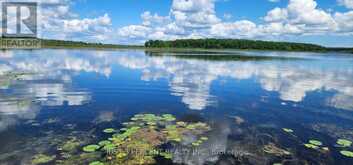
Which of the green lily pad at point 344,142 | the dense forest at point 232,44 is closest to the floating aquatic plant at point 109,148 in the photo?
the green lily pad at point 344,142

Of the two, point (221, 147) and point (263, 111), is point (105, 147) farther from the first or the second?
point (263, 111)

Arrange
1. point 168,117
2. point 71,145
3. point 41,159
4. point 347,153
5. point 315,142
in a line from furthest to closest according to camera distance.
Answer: point 168,117, point 315,142, point 347,153, point 71,145, point 41,159

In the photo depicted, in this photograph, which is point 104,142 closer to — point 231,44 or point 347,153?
point 347,153

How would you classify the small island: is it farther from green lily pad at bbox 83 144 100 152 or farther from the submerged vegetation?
green lily pad at bbox 83 144 100 152

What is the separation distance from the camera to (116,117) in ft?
37.3

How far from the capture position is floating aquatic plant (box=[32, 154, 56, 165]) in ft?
22.8

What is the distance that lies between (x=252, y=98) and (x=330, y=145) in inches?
295

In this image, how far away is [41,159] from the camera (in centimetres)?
708

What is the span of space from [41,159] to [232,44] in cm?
15920

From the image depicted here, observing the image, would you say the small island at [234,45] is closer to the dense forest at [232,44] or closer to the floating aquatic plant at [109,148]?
the dense forest at [232,44]

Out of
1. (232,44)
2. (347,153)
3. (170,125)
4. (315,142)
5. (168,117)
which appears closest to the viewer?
(347,153)

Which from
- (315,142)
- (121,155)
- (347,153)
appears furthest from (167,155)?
(347,153)

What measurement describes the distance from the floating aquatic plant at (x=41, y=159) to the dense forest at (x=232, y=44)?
5983 inches

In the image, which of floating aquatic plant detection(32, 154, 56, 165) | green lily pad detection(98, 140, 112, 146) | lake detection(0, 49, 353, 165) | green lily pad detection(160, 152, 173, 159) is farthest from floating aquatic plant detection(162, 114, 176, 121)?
floating aquatic plant detection(32, 154, 56, 165)
